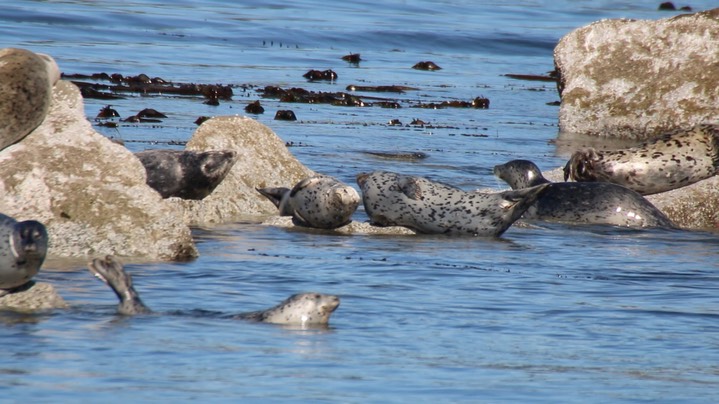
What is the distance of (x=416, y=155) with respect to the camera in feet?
48.4

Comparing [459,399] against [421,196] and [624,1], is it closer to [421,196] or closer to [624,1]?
[421,196]

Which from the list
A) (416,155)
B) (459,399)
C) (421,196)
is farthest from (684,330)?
(416,155)

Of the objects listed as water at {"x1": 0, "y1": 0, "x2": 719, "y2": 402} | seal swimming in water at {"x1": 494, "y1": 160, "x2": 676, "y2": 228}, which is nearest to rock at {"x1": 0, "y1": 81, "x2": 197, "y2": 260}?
water at {"x1": 0, "y1": 0, "x2": 719, "y2": 402}

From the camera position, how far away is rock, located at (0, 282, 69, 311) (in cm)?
627

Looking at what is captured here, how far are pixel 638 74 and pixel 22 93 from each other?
36.0ft

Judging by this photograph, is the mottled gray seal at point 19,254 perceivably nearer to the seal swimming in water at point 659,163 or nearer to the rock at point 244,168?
the rock at point 244,168

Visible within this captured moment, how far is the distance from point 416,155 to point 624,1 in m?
37.7

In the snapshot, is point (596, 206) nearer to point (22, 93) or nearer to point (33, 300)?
point (22, 93)

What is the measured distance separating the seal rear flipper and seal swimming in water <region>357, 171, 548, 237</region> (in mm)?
739

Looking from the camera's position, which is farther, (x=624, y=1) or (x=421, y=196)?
(x=624, y=1)

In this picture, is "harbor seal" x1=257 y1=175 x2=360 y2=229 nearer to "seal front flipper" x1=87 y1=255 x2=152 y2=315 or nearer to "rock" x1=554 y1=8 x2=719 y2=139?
"seal front flipper" x1=87 y1=255 x2=152 y2=315

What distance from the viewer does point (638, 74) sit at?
17.6 meters

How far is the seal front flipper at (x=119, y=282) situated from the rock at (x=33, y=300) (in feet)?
0.80

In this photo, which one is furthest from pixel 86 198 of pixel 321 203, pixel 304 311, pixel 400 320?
pixel 400 320
